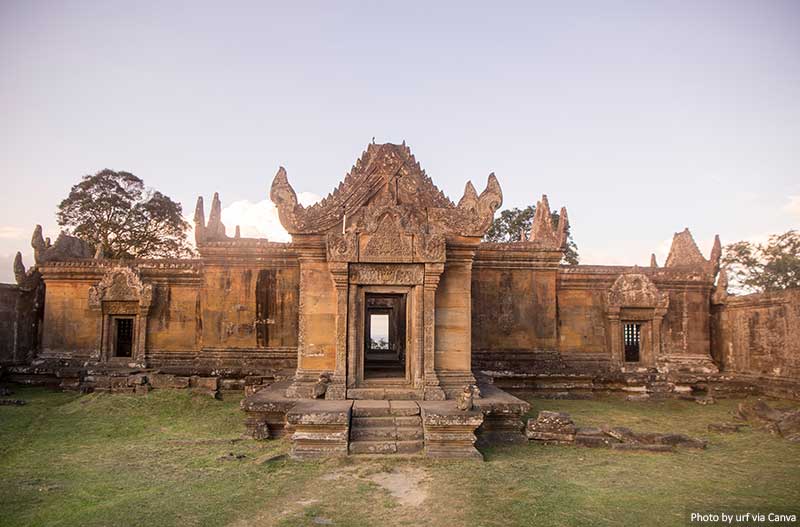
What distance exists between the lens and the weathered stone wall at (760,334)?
49.8 ft

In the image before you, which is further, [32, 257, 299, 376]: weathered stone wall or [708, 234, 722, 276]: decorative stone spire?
[708, 234, 722, 276]: decorative stone spire

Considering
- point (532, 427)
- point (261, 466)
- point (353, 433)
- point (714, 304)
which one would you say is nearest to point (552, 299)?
point (714, 304)

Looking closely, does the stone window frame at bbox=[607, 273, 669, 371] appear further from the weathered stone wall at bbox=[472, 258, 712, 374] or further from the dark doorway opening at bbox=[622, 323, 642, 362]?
the dark doorway opening at bbox=[622, 323, 642, 362]

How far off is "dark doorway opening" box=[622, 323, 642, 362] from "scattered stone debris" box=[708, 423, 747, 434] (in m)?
5.63

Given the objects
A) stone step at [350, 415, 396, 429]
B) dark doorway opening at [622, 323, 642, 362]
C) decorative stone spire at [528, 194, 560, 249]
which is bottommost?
stone step at [350, 415, 396, 429]

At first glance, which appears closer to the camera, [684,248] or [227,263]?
[227,263]

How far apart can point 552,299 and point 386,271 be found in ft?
26.7

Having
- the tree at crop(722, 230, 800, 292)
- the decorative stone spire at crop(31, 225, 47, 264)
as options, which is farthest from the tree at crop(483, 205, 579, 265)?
the decorative stone spire at crop(31, 225, 47, 264)

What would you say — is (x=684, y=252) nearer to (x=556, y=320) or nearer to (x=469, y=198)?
(x=556, y=320)

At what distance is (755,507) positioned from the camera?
6.57 m

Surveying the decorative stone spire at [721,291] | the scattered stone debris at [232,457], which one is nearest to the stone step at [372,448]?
the scattered stone debris at [232,457]

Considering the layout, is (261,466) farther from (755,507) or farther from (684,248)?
(684,248)

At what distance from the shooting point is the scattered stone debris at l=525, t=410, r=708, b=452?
9.62m

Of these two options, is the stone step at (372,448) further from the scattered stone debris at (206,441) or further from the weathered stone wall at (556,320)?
the weathered stone wall at (556,320)
